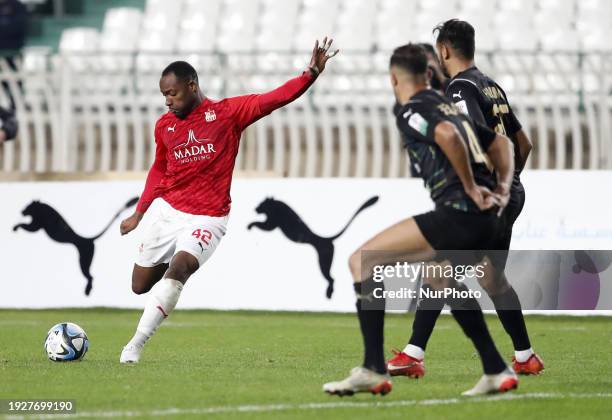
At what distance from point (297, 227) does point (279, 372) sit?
603cm

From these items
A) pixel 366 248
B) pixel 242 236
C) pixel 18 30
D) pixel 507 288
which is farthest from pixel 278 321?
pixel 18 30

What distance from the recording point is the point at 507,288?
27.3ft

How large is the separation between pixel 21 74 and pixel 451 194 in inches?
437

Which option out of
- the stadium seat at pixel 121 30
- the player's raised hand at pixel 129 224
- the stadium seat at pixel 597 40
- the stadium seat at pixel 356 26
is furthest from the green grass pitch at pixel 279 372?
the stadium seat at pixel 121 30

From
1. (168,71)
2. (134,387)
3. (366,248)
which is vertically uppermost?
(168,71)

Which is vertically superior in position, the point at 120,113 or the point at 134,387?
the point at 120,113

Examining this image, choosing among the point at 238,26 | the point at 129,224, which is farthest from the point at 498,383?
the point at 238,26

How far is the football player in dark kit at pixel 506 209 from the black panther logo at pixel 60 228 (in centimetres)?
687

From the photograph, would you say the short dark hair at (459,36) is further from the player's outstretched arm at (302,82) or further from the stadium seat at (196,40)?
the stadium seat at (196,40)

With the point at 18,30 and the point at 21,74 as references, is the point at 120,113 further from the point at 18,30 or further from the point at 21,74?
the point at 18,30

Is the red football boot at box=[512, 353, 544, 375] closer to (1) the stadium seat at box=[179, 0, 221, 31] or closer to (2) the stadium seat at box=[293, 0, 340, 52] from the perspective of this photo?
(2) the stadium seat at box=[293, 0, 340, 52]

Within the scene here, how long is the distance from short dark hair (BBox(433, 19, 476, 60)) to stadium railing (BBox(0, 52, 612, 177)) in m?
7.12

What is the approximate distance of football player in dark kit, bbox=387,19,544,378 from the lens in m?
8.32

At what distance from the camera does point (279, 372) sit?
844 cm
